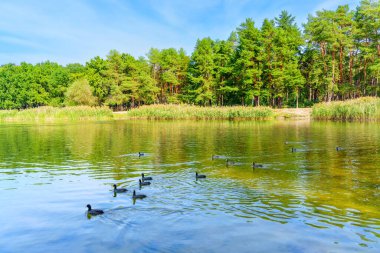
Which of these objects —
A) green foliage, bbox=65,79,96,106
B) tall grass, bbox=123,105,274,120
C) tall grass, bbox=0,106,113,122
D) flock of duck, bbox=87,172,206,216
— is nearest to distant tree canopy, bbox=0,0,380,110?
green foliage, bbox=65,79,96,106

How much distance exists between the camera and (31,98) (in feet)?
333

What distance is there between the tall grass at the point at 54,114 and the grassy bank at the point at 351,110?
3687cm

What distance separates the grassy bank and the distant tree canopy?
1868cm

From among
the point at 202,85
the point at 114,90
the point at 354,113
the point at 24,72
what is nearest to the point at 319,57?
the point at 202,85

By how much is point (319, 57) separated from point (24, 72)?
282 ft

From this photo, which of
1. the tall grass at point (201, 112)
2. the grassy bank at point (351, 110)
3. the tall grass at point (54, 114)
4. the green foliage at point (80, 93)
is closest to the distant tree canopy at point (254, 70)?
the green foliage at point (80, 93)

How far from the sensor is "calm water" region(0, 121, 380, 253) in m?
8.31

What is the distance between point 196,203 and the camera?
440 inches

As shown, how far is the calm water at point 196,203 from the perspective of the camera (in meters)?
8.31

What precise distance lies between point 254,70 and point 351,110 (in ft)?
88.1

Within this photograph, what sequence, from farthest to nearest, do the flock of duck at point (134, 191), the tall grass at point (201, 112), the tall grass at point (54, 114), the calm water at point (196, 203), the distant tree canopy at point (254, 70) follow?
1. the distant tree canopy at point (254, 70)
2. the tall grass at point (54, 114)
3. the tall grass at point (201, 112)
4. the flock of duck at point (134, 191)
5. the calm water at point (196, 203)

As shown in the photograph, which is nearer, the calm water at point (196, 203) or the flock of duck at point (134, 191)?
the calm water at point (196, 203)

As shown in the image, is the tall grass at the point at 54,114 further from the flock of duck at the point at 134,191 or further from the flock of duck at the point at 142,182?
the flock of duck at the point at 134,191

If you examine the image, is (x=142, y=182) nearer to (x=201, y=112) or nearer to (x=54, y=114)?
(x=201, y=112)
